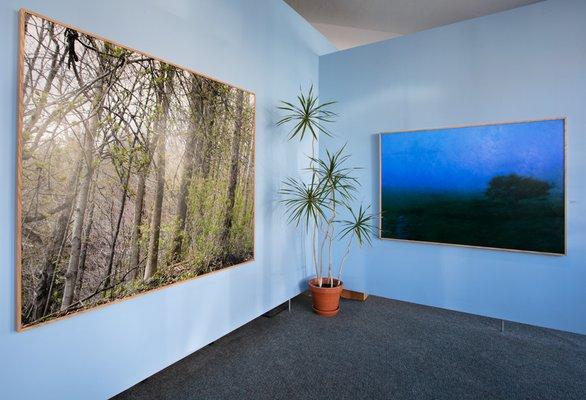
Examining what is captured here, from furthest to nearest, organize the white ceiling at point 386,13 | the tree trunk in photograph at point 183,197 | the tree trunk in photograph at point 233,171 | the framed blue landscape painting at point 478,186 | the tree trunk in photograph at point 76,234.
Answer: the white ceiling at point 386,13 → the framed blue landscape painting at point 478,186 → the tree trunk in photograph at point 233,171 → the tree trunk in photograph at point 183,197 → the tree trunk in photograph at point 76,234

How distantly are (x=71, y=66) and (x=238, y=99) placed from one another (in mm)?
1278

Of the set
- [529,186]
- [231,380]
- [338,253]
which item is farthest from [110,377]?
[529,186]

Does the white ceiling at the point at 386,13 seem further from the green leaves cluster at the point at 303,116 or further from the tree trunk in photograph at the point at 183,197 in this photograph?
the tree trunk in photograph at the point at 183,197

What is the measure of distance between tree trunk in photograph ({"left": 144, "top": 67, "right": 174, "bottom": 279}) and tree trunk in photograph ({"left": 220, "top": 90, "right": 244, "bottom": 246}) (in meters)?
0.61

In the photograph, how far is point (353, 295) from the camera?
3.80 m

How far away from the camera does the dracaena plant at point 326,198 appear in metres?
3.47

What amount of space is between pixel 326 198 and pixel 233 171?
1439 mm

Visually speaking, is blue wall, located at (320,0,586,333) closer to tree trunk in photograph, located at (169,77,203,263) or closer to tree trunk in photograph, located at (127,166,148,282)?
tree trunk in photograph, located at (169,77,203,263)

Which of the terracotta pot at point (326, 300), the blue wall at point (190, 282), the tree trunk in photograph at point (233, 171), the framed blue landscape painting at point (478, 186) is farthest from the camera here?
the terracotta pot at point (326, 300)

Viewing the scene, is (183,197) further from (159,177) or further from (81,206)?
(81,206)

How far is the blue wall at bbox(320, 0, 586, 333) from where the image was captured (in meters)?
2.76

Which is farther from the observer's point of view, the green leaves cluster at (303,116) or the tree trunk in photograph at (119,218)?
the green leaves cluster at (303,116)

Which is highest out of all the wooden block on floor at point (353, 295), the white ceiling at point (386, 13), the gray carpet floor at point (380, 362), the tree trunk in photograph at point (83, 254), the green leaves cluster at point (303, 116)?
the white ceiling at point (386, 13)

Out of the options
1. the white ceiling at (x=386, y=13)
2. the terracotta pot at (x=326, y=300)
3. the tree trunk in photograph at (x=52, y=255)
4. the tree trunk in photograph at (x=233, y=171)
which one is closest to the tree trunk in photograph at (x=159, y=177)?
the tree trunk in photograph at (x=52, y=255)
